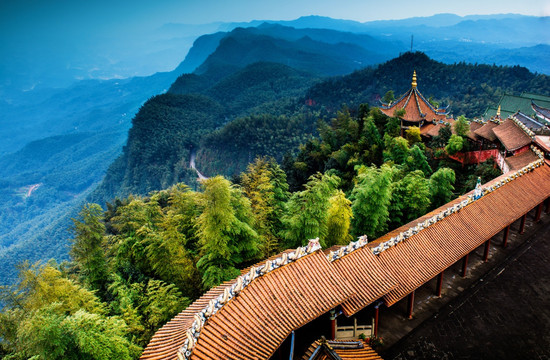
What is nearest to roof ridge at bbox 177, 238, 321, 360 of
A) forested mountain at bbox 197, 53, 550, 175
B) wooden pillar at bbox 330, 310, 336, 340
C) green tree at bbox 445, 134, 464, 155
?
wooden pillar at bbox 330, 310, 336, 340

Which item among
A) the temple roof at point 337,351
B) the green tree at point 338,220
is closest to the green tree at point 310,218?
the green tree at point 338,220

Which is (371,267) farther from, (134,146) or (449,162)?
(134,146)

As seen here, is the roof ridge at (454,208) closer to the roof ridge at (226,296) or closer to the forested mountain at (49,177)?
the roof ridge at (226,296)

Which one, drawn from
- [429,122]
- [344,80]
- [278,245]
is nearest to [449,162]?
[429,122]

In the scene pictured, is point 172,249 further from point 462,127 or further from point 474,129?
point 474,129

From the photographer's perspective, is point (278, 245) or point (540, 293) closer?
point (540, 293)

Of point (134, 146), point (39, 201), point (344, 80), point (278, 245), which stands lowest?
point (39, 201)

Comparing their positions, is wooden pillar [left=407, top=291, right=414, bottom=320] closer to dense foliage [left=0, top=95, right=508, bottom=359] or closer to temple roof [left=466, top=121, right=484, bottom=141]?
dense foliage [left=0, top=95, right=508, bottom=359]
